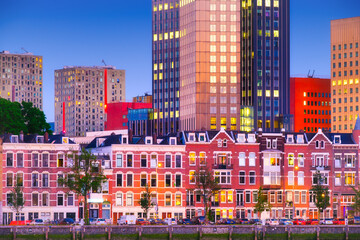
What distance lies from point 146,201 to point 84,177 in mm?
14516

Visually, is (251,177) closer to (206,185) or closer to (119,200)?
(206,185)

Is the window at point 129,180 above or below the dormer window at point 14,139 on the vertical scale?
below

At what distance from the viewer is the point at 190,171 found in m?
164

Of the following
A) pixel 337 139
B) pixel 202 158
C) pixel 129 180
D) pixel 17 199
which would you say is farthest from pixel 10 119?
pixel 337 139

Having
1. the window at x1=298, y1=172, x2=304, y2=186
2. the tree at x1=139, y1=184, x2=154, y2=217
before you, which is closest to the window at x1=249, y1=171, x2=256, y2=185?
the window at x1=298, y1=172, x2=304, y2=186

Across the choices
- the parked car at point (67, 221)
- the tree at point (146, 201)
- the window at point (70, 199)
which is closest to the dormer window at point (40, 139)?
the window at point (70, 199)

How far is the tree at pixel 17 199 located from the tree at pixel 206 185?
93.6 ft

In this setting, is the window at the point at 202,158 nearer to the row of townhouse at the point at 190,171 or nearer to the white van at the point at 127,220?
the row of townhouse at the point at 190,171

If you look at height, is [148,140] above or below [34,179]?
above

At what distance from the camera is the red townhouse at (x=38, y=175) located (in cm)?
15350

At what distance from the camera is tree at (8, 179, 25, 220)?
486 ft

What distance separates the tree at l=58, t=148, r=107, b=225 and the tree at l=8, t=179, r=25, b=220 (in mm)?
7031

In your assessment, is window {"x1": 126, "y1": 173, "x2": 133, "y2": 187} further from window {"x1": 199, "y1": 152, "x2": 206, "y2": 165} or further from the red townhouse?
window {"x1": 199, "y1": 152, "x2": 206, "y2": 165}

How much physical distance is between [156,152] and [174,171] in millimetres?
4492
